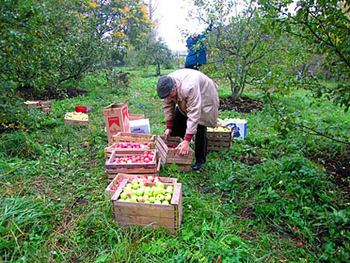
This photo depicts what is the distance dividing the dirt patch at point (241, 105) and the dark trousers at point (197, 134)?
135 inches

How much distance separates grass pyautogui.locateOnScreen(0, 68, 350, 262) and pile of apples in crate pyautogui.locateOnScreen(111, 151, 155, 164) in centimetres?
41

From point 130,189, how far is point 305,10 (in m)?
2.59

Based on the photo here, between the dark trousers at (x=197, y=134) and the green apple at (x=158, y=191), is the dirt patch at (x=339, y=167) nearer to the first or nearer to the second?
the dark trousers at (x=197, y=134)

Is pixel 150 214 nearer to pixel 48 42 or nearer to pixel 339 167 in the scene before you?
pixel 339 167

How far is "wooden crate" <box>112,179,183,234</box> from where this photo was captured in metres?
2.39

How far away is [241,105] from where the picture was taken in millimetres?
7609

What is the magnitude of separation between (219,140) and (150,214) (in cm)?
234

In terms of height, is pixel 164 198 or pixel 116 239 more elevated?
pixel 164 198

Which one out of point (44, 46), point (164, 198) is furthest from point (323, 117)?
point (44, 46)

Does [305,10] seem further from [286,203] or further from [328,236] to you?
[328,236]

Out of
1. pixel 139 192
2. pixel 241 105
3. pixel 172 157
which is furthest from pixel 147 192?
pixel 241 105

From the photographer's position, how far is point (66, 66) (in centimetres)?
867

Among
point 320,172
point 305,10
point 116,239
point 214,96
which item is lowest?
point 116,239

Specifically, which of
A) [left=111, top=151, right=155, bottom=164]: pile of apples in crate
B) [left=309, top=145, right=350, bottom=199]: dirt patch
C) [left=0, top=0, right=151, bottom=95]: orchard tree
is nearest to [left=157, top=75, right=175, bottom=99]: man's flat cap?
[left=111, top=151, right=155, bottom=164]: pile of apples in crate
